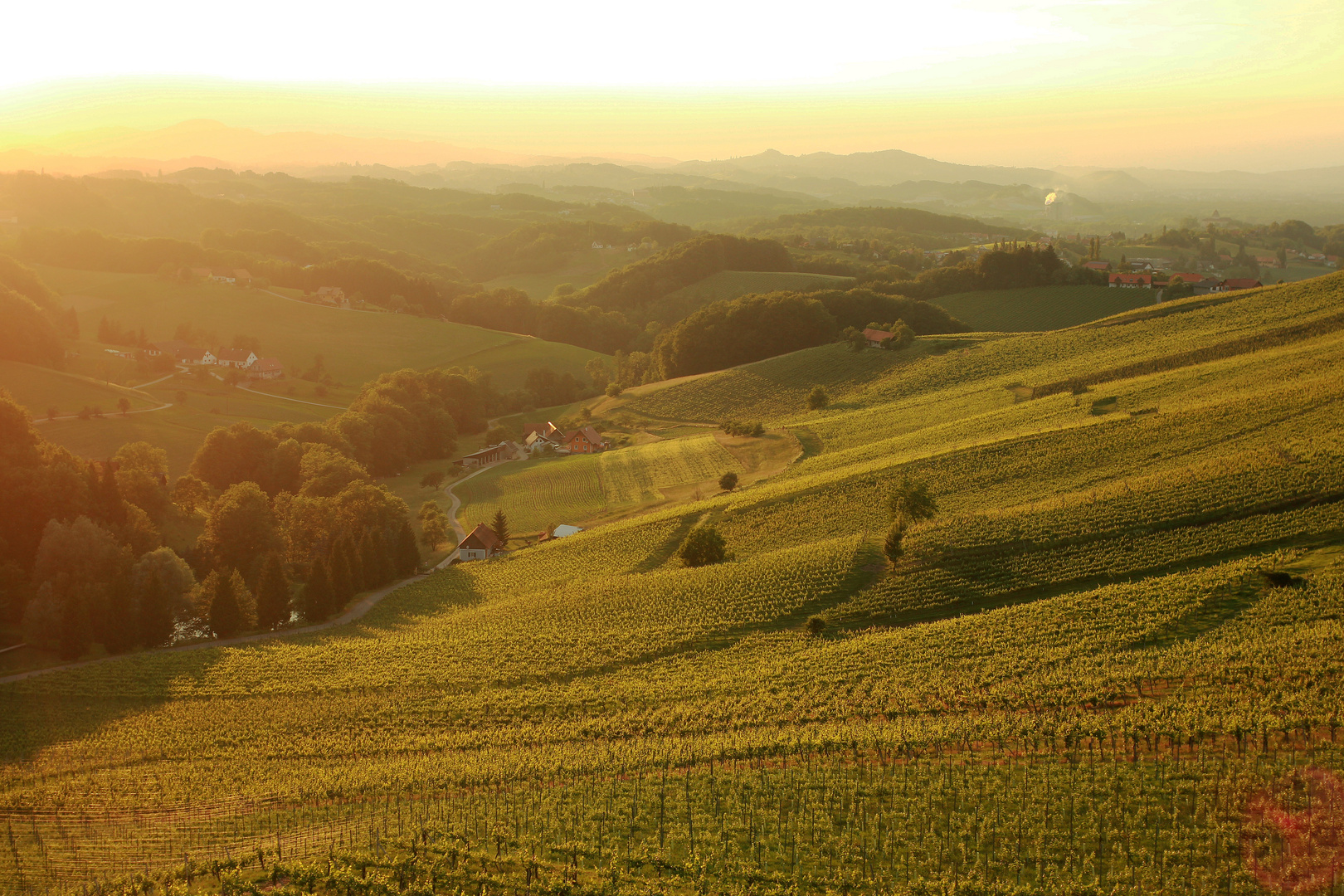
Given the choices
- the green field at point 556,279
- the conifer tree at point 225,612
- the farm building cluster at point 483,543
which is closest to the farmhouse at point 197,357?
the farm building cluster at point 483,543

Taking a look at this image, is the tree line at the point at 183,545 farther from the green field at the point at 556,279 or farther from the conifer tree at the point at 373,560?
the green field at the point at 556,279

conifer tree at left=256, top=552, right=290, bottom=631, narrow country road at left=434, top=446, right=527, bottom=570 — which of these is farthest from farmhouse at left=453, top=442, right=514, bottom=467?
conifer tree at left=256, top=552, right=290, bottom=631

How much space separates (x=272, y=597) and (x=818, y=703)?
1273 inches

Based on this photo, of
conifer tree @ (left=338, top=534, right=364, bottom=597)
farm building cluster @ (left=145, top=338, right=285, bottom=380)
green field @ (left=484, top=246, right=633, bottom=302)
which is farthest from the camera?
green field @ (left=484, top=246, right=633, bottom=302)

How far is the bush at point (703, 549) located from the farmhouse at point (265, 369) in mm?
78162

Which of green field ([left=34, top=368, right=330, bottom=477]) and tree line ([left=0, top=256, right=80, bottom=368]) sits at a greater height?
tree line ([left=0, top=256, right=80, bottom=368])

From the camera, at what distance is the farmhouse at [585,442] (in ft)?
270

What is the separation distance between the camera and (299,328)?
121 metres

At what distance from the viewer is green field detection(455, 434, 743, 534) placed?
6469 centimetres

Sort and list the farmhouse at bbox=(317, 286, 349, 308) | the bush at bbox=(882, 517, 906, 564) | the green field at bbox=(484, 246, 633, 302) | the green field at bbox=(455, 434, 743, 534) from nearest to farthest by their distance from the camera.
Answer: the bush at bbox=(882, 517, 906, 564) → the green field at bbox=(455, 434, 743, 534) → the farmhouse at bbox=(317, 286, 349, 308) → the green field at bbox=(484, 246, 633, 302)

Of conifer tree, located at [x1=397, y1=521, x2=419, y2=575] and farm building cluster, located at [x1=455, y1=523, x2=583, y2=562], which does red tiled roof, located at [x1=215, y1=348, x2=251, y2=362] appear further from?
conifer tree, located at [x1=397, y1=521, x2=419, y2=575]

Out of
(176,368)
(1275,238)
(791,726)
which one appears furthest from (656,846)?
(1275,238)

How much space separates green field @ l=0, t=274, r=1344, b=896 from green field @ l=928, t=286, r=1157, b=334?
47745 mm

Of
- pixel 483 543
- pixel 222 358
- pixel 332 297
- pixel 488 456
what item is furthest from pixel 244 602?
pixel 332 297
